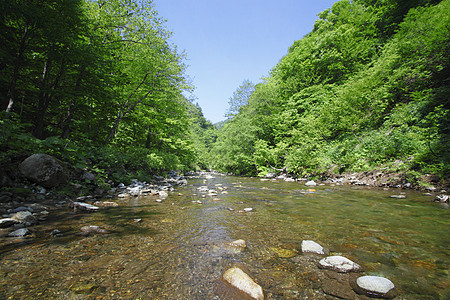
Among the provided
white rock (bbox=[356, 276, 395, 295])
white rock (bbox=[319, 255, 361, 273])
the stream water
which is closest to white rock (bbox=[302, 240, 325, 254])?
the stream water

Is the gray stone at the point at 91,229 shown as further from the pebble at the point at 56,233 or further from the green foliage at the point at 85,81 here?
the green foliage at the point at 85,81

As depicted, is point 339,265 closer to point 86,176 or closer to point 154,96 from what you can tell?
point 86,176

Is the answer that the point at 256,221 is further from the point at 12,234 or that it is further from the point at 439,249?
the point at 12,234

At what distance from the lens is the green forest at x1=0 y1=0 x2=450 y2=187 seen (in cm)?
605

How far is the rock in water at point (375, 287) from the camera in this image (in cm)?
157

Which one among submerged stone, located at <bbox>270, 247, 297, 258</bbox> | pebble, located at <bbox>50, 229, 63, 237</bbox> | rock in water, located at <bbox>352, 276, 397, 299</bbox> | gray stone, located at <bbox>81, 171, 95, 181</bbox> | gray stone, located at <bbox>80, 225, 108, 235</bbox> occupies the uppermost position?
gray stone, located at <bbox>81, 171, 95, 181</bbox>

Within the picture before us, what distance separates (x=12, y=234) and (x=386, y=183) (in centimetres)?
1155

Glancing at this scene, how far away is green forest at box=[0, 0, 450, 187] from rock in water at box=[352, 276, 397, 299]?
7105mm

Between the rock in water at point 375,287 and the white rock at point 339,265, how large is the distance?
0.86ft

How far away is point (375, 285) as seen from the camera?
1638 millimetres

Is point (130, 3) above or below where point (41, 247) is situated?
above

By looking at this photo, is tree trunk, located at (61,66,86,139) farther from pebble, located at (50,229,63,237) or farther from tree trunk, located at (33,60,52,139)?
pebble, located at (50,229,63,237)

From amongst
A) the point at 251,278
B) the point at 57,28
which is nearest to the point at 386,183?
the point at 251,278

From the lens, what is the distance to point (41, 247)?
7.66 feet
